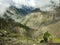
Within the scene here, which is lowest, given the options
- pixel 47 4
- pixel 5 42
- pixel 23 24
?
pixel 5 42

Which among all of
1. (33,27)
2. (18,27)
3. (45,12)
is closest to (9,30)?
(18,27)

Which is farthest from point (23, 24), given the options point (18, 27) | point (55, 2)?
point (55, 2)

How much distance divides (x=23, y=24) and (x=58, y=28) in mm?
1547

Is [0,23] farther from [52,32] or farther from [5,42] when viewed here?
[52,32]

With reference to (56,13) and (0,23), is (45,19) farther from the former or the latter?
(0,23)

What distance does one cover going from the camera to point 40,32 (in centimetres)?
1020

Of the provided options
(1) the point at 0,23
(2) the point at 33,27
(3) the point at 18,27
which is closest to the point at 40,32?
(2) the point at 33,27

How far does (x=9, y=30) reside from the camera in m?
10.3

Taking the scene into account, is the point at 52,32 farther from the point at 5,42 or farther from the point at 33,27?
the point at 5,42

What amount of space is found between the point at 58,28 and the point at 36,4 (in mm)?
1446

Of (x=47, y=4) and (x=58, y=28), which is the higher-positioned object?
(x=47, y=4)

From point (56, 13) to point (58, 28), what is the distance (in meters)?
0.67

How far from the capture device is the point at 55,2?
33.8 ft

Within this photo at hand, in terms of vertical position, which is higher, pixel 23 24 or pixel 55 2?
pixel 55 2
